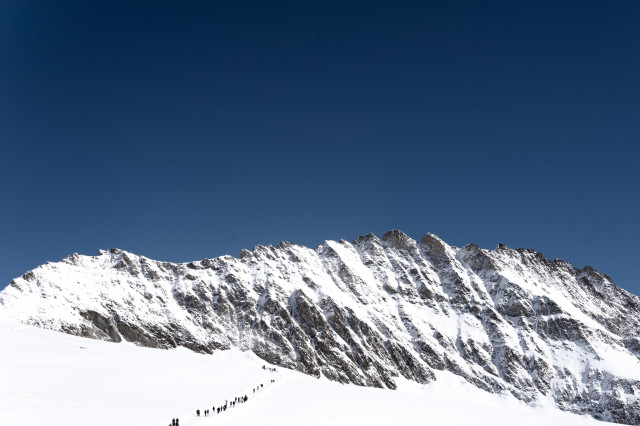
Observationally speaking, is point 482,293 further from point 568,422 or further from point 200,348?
point 568,422

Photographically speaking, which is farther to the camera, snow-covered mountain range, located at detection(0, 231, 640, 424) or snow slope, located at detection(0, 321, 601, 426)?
snow-covered mountain range, located at detection(0, 231, 640, 424)

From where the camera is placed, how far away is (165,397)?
4278cm

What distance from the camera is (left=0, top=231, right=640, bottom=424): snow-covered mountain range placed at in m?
134

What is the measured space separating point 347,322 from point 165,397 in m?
121

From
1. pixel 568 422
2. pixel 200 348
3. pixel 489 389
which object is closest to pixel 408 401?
pixel 568 422

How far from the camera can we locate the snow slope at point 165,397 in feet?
111

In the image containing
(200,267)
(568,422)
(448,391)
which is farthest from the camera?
(200,267)

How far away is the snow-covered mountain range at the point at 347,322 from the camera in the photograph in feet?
440

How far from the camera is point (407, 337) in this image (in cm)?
16488

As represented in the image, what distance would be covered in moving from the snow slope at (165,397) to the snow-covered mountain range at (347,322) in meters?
61.9

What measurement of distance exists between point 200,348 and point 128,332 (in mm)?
19342

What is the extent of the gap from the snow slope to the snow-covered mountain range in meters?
61.9

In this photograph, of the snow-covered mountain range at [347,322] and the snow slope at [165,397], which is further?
the snow-covered mountain range at [347,322]

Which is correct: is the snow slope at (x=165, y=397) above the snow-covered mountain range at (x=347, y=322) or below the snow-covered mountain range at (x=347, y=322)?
below
